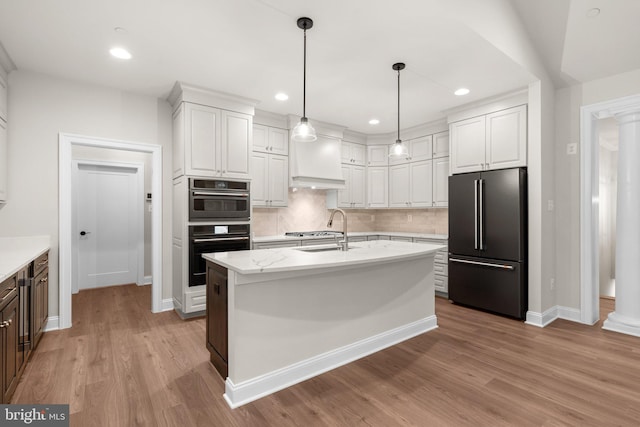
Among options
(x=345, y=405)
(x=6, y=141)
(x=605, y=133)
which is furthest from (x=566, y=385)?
(x=6, y=141)

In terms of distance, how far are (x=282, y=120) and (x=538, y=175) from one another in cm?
343

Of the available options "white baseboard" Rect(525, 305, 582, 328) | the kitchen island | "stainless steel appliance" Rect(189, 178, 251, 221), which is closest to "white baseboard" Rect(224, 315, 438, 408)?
the kitchen island

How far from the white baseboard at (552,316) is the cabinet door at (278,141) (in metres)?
3.83

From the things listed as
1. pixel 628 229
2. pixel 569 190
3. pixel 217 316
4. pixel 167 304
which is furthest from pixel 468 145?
pixel 167 304

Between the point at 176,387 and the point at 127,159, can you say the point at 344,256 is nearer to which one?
the point at 176,387

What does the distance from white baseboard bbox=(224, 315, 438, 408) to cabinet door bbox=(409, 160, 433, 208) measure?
2.44 metres

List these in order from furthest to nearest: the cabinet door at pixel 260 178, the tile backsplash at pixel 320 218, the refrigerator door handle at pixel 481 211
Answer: the tile backsplash at pixel 320 218
the cabinet door at pixel 260 178
the refrigerator door handle at pixel 481 211

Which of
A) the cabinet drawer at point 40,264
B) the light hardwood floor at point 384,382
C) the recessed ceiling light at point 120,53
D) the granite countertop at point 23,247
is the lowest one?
the light hardwood floor at point 384,382

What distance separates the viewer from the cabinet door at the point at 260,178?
4512 mm

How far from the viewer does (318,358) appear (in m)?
2.45

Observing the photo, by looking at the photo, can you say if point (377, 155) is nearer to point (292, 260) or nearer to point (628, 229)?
point (628, 229)

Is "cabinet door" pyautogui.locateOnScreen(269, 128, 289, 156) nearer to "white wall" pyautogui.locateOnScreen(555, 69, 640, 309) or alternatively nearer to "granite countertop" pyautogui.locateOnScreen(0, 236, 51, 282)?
"granite countertop" pyautogui.locateOnScreen(0, 236, 51, 282)

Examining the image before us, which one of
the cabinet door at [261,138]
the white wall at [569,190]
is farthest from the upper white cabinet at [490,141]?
the cabinet door at [261,138]

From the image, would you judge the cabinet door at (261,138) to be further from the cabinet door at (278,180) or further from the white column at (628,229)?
the white column at (628,229)
